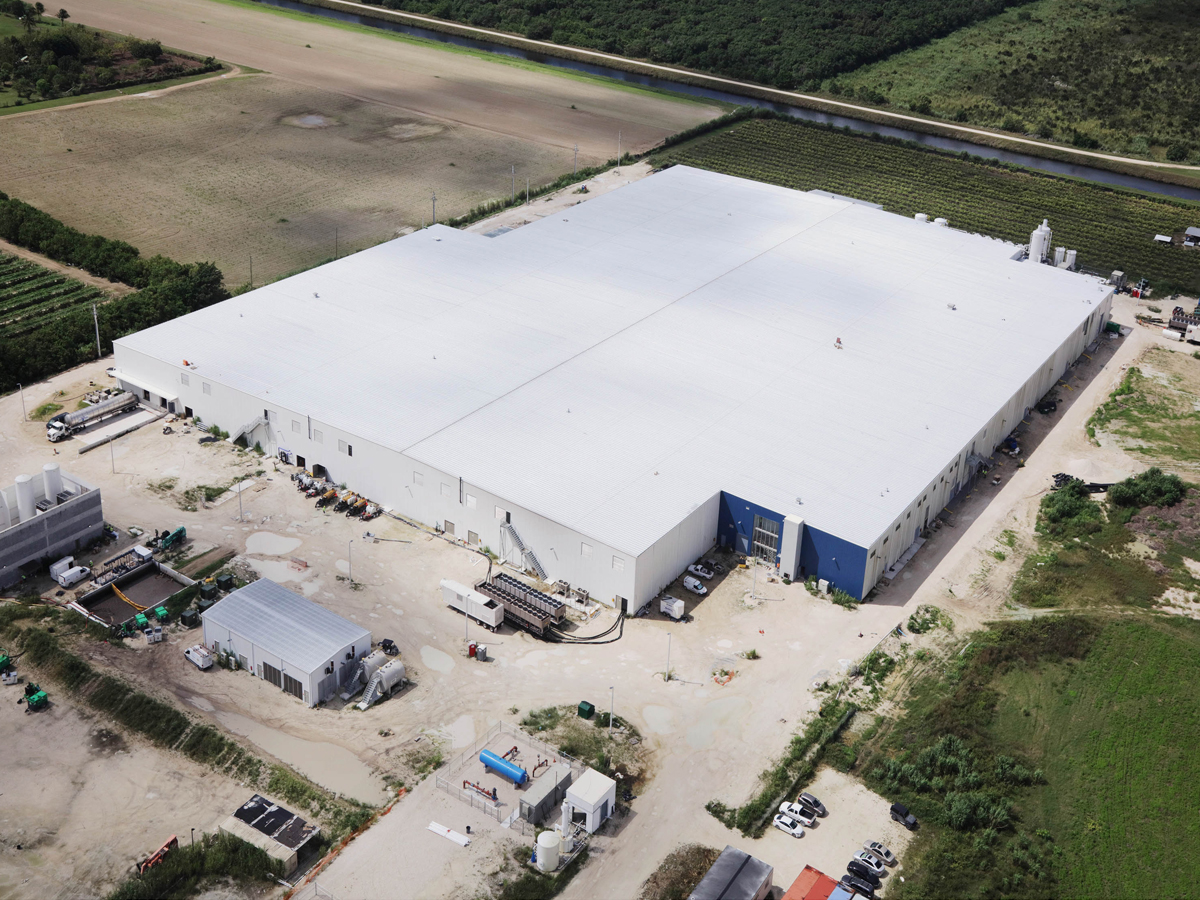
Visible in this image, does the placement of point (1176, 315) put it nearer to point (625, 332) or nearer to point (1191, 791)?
point (625, 332)

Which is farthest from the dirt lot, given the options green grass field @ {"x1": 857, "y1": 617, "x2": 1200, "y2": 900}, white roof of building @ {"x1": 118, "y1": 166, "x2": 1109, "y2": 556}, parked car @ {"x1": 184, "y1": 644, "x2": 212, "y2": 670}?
green grass field @ {"x1": 857, "y1": 617, "x2": 1200, "y2": 900}

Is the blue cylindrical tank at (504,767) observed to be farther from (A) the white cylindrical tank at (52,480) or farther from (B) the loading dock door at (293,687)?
(A) the white cylindrical tank at (52,480)

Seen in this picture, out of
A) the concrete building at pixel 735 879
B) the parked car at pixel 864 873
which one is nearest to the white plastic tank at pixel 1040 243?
the parked car at pixel 864 873

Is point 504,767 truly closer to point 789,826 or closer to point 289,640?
point 789,826

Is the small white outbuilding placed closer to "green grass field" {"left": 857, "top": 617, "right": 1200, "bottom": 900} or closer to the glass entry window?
"green grass field" {"left": 857, "top": 617, "right": 1200, "bottom": 900}

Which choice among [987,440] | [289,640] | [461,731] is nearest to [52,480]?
[289,640]

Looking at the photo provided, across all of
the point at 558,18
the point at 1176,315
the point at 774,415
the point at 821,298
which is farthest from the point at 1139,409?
the point at 558,18

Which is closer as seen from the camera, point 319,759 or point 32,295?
point 319,759
